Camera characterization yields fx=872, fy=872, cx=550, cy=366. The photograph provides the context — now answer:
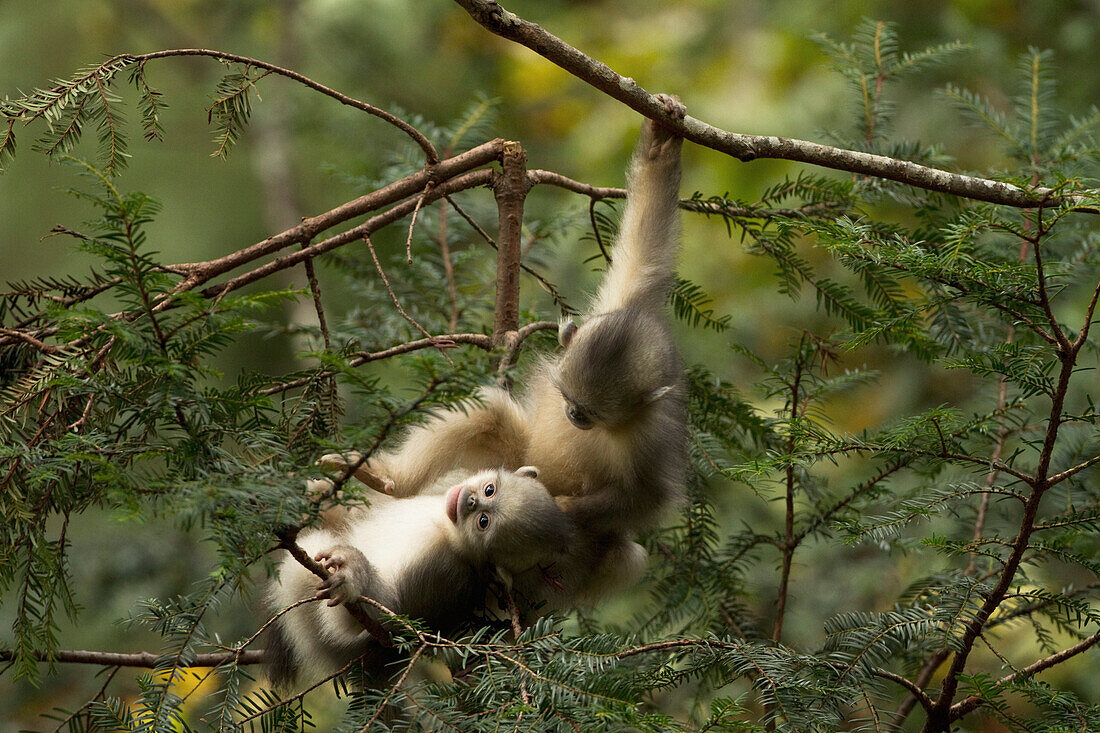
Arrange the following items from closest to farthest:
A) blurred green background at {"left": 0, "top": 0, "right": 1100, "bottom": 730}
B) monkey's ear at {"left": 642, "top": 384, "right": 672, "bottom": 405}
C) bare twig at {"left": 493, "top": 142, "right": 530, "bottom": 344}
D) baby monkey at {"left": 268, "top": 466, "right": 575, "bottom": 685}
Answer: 1. baby monkey at {"left": 268, "top": 466, "right": 575, "bottom": 685}
2. monkey's ear at {"left": 642, "top": 384, "right": 672, "bottom": 405}
3. bare twig at {"left": 493, "top": 142, "right": 530, "bottom": 344}
4. blurred green background at {"left": 0, "top": 0, "right": 1100, "bottom": 730}

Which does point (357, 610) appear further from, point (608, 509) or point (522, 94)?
point (522, 94)

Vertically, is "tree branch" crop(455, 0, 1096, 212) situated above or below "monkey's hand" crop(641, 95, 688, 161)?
below

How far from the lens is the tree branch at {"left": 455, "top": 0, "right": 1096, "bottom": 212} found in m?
1.96

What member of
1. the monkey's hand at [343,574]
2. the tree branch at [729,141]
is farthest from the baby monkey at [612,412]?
the monkey's hand at [343,574]

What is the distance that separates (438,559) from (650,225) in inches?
44.4

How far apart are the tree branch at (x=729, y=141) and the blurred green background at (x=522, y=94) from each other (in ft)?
7.75

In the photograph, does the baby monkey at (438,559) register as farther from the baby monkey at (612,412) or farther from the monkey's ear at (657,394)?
the monkey's ear at (657,394)

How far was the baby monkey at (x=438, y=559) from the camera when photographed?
2168 millimetres

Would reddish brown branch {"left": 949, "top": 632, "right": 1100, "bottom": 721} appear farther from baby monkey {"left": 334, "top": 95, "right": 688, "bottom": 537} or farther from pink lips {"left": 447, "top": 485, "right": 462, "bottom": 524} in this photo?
pink lips {"left": 447, "top": 485, "right": 462, "bottom": 524}

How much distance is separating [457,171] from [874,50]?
1.44 metres

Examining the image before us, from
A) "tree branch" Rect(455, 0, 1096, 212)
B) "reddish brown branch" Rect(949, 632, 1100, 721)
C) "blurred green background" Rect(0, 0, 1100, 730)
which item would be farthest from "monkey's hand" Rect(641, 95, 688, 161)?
"blurred green background" Rect(0, 0, 1100, 730)

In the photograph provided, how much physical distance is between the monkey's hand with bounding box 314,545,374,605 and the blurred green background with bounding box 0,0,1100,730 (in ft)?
9.39

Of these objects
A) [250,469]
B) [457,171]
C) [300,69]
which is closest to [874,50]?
[457,171]

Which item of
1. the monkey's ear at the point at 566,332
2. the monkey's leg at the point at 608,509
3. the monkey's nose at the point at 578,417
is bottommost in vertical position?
the monkey's leg at the point at 608,509
